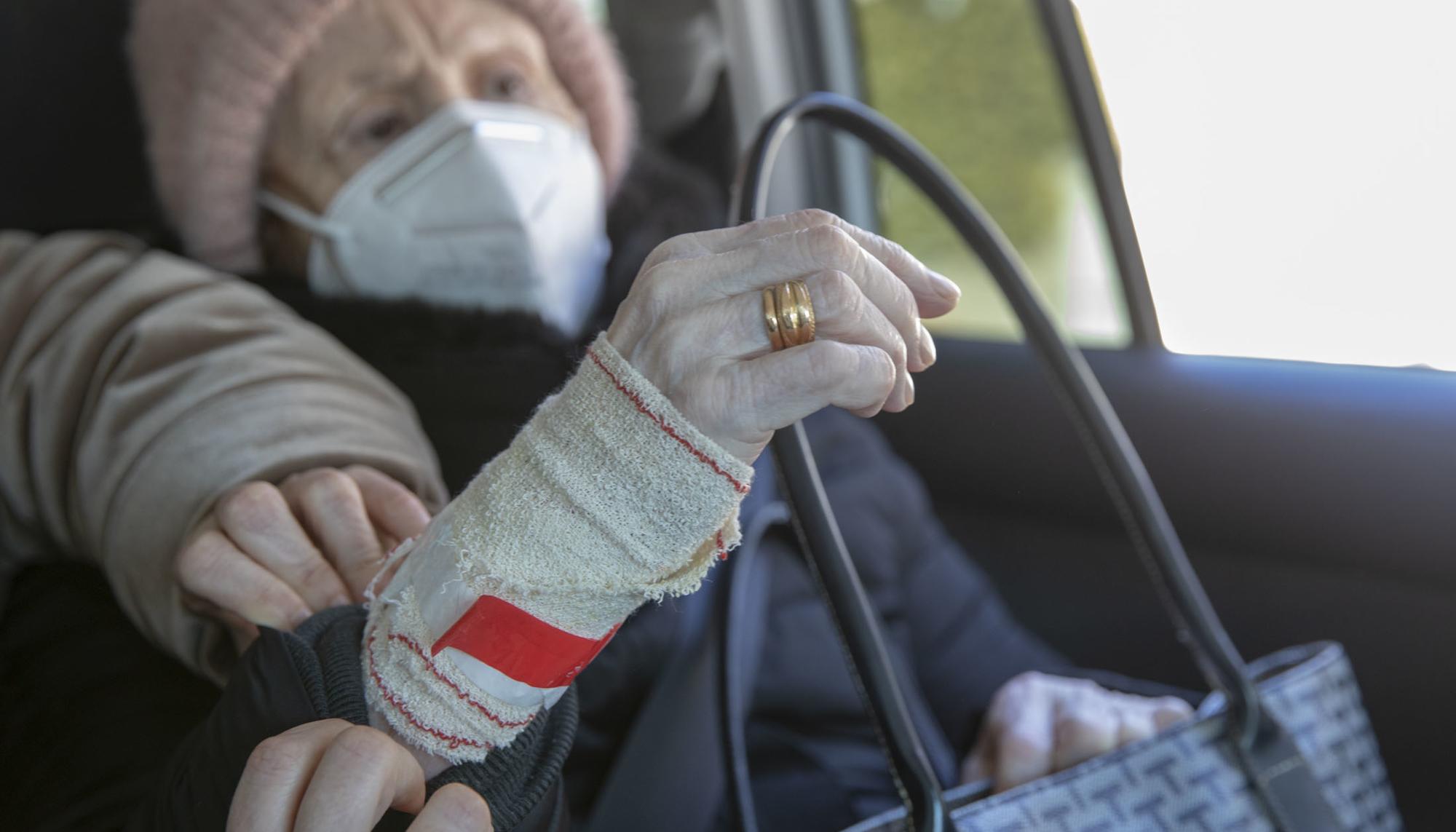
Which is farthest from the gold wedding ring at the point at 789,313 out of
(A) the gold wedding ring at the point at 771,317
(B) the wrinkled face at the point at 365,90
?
(B) the wrinkled face at the point at 365,90

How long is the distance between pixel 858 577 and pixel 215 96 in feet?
2.57

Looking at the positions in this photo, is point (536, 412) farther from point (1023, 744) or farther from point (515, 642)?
point (1023, 744)

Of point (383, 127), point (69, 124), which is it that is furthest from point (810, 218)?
point (69, 124)

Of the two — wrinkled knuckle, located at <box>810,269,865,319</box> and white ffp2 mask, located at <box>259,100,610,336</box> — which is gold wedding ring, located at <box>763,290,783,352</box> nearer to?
wrinkled knuckle, located at <box>810,269,865,319</box>

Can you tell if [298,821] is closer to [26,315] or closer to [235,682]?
[235,682]

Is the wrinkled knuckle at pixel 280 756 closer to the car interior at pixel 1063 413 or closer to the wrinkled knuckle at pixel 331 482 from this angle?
the wrinkled knuckle at pixel 331 482

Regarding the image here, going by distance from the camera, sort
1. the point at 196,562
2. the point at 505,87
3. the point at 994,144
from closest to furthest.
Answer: the point at 196,562 < the point at 505,87 < the point at 994,144

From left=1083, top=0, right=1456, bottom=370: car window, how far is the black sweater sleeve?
0.94 metres

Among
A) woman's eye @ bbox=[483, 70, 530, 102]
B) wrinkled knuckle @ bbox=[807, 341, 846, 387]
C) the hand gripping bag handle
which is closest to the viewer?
wrinkled knuckle @ bbox=[807, 341, 846, 387]

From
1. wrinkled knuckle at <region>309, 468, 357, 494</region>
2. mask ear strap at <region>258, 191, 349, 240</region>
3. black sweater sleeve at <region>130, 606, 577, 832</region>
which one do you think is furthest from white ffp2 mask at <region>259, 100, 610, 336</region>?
black sweater sleeve at <region>130, 606, 577, 832</region>

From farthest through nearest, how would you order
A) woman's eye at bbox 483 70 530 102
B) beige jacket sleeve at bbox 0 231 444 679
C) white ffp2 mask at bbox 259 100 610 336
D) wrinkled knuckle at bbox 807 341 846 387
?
woman's eye at bbox 483 70 530 102 < white ffp2 mask at bbox 259 100 610 336 < beige jacket sleeve at bbox 0 231 444 679 < wrinkled knuckle at bbox 807 341 846 387

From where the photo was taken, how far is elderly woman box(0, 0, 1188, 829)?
401 millimetres

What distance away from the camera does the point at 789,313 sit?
1.30ft

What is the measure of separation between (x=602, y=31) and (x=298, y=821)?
1.00 metres
